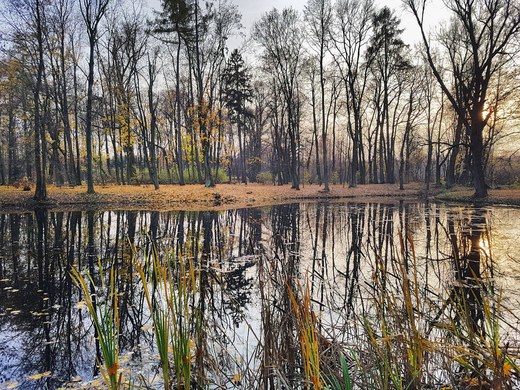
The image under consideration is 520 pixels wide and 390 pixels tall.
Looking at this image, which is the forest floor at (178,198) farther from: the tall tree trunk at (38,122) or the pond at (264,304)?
the pond at (264,304)

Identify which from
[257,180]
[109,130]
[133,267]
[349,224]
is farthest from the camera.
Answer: [257,180]

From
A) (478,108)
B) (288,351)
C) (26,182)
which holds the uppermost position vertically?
(478,108)

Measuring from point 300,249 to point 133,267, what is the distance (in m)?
4.12

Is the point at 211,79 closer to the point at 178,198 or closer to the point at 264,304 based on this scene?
the point at 178,198

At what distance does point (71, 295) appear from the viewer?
537 centimetres

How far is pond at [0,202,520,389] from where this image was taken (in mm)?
2008

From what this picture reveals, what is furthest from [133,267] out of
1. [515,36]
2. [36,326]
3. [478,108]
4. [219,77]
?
[219,77]

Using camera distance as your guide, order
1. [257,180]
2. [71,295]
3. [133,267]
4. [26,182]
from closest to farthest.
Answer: [71,295] < [133,267] < [26,182] < [257,180]

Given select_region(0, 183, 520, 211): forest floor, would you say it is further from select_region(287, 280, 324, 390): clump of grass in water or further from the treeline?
select_region(287, 280, 324, 390): clump of grass in water

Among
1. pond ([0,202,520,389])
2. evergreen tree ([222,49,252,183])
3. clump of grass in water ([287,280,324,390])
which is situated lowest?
pond ([0,202,520,389])

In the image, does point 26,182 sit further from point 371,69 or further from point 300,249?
point 371,69

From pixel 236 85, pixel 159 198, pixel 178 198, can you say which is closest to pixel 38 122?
pixel 159 198

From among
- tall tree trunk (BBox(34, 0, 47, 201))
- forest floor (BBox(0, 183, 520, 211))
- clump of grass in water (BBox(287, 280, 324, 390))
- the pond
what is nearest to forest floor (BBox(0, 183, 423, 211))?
forest floor (BBox(0, 183, 520, 211))

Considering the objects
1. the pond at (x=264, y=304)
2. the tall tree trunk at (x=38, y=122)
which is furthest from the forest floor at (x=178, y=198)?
the pond at (x=264, y=304)
